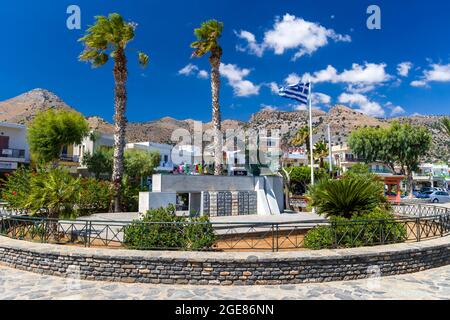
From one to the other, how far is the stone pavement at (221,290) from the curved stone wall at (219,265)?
185 mm

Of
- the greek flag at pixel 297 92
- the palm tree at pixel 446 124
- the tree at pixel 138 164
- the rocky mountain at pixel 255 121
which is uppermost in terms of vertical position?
the rocky mountain at pixel 255 121

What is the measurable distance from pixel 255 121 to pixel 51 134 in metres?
120

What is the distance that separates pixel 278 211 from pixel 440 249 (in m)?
10.7

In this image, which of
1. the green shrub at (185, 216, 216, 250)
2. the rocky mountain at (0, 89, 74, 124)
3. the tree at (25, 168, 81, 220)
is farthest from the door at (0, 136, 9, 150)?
the rocky mountain at (0, 89, 74, 124)

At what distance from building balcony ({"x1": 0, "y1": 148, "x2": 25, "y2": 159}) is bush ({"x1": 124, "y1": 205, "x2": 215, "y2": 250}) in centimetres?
3272

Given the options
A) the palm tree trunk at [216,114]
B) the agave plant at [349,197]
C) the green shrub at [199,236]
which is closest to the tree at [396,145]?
the palm tree trunk at [216,114]

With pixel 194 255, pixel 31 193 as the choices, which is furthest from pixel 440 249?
pixel 31 193

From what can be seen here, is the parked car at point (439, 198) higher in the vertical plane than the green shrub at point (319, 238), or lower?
lower

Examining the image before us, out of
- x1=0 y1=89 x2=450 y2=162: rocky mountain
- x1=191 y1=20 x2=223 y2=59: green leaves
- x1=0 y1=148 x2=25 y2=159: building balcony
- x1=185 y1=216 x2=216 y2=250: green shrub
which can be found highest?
x1=0 y1=89 x2=450 y2=162: rocky mountain

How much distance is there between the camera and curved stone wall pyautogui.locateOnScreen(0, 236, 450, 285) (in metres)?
7.21

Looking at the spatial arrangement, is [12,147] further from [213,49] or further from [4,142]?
[213,49]

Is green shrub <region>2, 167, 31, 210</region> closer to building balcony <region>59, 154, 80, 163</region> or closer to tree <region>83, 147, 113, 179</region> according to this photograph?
tree <region>83, 147, 113, 179</region>

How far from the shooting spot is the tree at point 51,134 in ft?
90.2

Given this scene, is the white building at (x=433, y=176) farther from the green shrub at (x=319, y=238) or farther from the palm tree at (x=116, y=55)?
the green shrub at (x=319, y=238)
